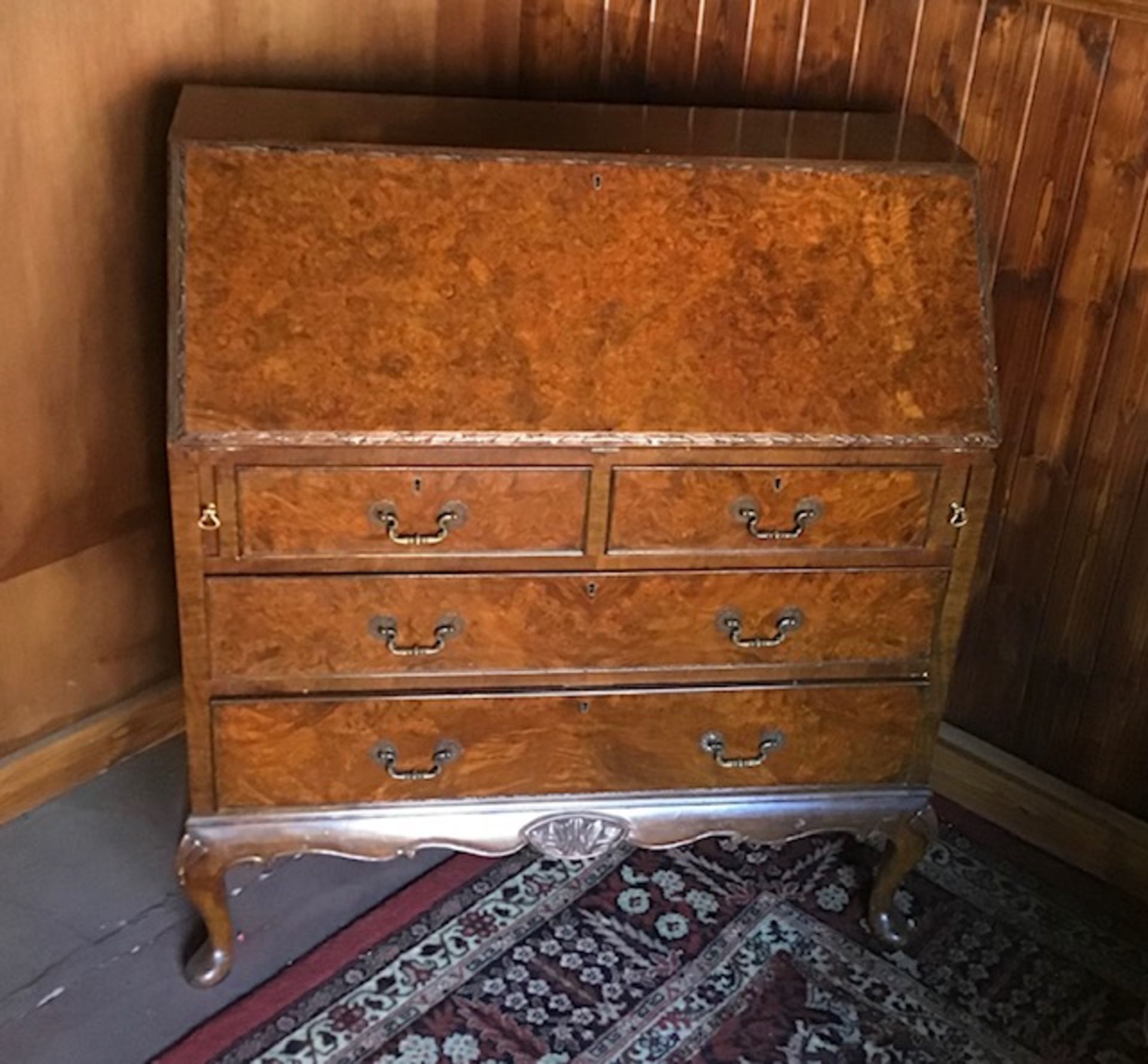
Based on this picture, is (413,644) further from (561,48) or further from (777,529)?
(561,48)

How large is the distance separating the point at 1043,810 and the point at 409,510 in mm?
1259

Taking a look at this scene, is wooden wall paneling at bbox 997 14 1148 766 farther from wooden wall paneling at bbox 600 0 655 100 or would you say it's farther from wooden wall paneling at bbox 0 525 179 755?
wooden wall paneling at bbox 0 525 179 755

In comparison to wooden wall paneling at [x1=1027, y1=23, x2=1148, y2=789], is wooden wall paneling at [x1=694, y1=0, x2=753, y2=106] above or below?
above

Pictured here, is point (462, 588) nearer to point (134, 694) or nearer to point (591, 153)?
point (591, 153)

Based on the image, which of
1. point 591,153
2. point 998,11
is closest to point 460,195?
point 591,153

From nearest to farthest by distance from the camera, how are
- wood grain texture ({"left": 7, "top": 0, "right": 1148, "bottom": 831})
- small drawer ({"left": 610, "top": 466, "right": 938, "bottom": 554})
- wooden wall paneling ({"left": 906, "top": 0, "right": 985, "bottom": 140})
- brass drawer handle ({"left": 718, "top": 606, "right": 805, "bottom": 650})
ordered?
1. small drawer ({"left": 610, "top": 466, "right": 938, "bottom": 554})
2. brass drawer handle ({"left": 718, "top": 606, "right": 805, "bottom": 650})
3. wood grain texture ({"left": 7, "top": 0, "right": 1148, "bottom": 831})
4. wooden wall paneling ({"left": 906, "top": 0, "right": 985, "bottom": 140})

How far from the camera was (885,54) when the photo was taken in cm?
216

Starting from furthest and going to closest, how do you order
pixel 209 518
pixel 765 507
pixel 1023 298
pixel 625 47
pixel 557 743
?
pixel 625 47
pixel 1023 298
pixel 557 743
pixel 765 507
pixel 209 518

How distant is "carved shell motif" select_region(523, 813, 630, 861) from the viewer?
198 centimetres

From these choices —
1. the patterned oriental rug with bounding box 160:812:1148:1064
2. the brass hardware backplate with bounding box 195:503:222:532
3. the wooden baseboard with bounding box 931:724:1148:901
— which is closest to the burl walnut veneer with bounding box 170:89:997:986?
the brass hardware backplate with bounding box 195:503:222:532

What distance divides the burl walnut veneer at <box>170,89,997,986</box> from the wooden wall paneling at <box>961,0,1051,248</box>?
0.16 meters

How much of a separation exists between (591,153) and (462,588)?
553mm

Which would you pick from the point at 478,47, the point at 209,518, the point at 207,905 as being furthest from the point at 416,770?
the point at 478,47

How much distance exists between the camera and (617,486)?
1.76m
